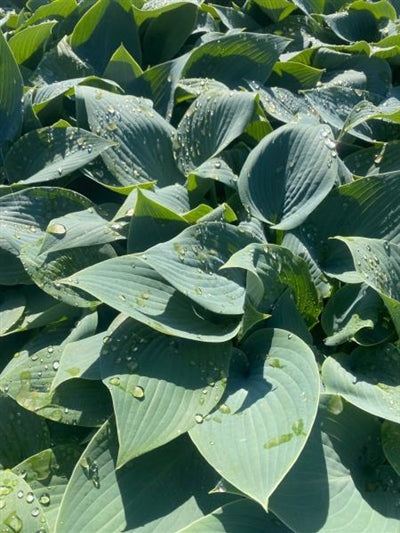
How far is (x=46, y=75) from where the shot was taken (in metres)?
2.04

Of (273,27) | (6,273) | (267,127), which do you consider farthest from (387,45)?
(6,273)

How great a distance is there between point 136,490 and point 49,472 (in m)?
0.22

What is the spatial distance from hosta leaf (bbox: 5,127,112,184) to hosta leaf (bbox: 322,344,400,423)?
0.80 m

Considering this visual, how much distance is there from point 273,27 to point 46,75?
84cm

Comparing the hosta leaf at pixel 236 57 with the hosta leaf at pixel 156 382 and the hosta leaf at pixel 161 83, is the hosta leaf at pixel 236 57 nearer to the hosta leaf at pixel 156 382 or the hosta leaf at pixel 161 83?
the hosta leaf at pixel 161 83

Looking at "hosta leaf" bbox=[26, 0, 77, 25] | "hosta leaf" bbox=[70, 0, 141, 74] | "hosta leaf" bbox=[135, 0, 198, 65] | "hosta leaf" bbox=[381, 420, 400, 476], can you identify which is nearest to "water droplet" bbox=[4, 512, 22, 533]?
"hosta leaf" bbox=[381, 420, 400, 476]

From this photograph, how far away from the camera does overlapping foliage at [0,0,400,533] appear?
115 cm

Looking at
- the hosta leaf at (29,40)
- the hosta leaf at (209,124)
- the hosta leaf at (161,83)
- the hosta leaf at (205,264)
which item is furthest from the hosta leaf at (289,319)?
the hosta leaf at (29,40)

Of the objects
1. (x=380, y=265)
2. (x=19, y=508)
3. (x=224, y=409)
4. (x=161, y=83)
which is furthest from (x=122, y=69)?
(x=19, y=508)

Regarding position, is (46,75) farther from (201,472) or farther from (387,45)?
(201,472)

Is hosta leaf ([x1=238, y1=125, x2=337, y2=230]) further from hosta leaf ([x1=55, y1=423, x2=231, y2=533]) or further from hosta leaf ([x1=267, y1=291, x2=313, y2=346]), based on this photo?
hosta leaf ([x1=55, y1=423, x2=231, y2=533])

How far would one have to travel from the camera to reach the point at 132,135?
167 centimetres

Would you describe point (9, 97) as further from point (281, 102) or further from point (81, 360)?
point (81, 360)

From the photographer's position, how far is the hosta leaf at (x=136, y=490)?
115 cm
